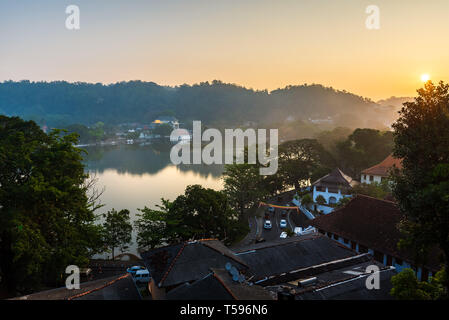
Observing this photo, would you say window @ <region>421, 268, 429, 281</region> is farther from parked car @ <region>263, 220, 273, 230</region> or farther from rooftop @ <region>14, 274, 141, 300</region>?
parked car @ <region>263, 220, 273, 230</region>

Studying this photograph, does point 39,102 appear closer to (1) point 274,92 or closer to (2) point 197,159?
(1) point 274,92

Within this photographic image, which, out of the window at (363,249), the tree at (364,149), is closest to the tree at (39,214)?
the window at (363,249)

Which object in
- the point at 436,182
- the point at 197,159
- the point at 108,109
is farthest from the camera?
the point at 108,109

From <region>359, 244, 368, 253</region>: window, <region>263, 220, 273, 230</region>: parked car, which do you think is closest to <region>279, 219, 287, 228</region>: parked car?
<region>263, 220, 273, 230</region>: parked car

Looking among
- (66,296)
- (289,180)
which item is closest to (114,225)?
(66,296)

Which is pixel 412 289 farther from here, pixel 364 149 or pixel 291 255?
pixel 364 149

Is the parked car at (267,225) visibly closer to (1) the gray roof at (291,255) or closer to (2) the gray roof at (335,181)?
(2) the gray roof at (335,181)
